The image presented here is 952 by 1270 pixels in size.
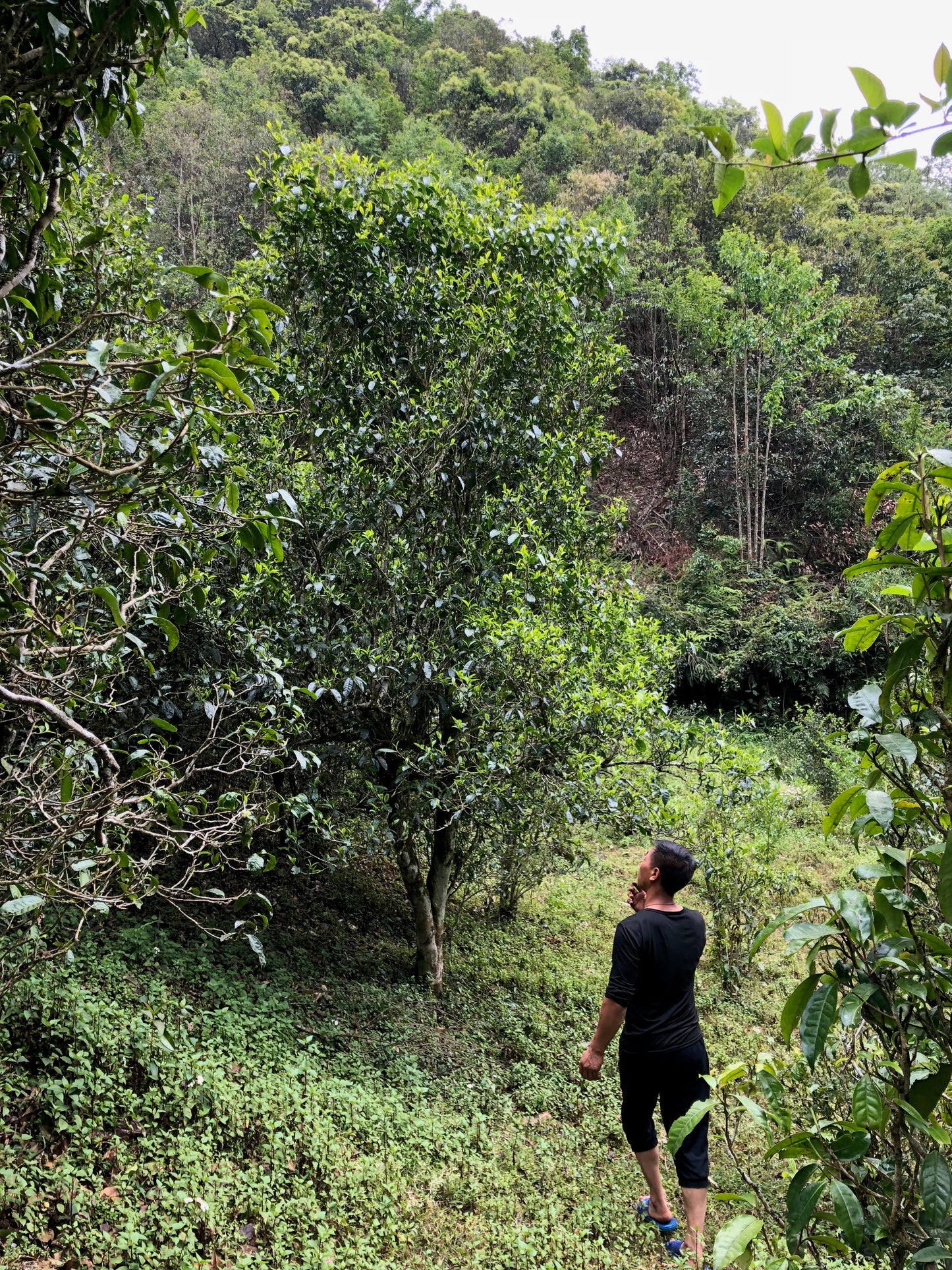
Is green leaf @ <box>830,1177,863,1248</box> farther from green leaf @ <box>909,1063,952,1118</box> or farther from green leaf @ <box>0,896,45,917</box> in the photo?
green leaf @ <box>0,896,45,917</box>

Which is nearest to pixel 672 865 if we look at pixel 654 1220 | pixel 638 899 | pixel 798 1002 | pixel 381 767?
pixel 638 899

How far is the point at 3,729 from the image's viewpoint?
8.49 feet

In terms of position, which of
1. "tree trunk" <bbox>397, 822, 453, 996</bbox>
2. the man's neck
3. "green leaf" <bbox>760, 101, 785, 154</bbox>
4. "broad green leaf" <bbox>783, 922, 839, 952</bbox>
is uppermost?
"green leaf" <bbox>760, 101, 785, 154</bbox>

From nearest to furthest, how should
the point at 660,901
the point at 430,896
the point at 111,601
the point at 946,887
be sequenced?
the point at 946,887
the point at 111,601
the point at 660,901
the point at 430,896

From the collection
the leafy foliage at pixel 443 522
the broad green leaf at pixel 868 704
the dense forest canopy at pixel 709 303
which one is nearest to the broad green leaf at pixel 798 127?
the broad green leaf at pixel 868 704

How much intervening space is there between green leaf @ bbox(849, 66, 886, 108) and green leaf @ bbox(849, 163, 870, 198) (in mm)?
86

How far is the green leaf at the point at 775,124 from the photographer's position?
2.95ft

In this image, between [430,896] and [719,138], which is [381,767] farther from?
[719,138]

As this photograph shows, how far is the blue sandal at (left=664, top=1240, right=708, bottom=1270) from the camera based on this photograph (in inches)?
121

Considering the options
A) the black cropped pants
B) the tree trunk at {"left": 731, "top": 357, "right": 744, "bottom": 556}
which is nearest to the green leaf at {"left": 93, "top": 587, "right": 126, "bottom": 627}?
the black cropped pants

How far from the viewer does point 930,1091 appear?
39.6 inches

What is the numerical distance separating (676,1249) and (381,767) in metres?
2.63

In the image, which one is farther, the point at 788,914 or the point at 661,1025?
the point at 661,1025

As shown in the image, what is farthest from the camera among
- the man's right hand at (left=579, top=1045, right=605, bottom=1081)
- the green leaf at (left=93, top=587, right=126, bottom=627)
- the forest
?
the man's right hand at (left=579, top=1045, right=605, bottom=1081)
